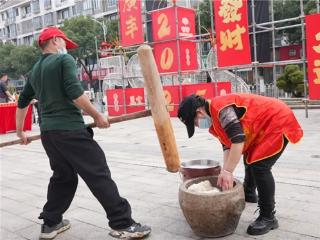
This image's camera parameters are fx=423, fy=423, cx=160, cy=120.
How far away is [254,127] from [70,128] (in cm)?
138

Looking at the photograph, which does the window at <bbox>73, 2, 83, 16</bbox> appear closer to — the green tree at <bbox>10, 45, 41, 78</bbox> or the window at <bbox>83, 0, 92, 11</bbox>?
the window at <bbox>83, 0, 92, 11</bbox>

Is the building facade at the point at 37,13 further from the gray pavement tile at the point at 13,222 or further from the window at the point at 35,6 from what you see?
the gray pavement tile at the point at 13,222

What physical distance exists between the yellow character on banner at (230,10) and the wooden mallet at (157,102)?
811cm

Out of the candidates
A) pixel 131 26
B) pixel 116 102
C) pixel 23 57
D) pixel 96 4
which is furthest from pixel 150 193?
pixel 96 4

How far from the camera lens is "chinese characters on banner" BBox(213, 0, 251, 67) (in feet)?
34.7

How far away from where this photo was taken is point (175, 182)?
4.93 metres

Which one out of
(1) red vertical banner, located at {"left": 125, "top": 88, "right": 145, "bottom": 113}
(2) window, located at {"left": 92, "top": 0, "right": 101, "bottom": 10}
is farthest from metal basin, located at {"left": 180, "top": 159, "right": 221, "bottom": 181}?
(2) window, located at {"left": 92, "top": 0, "right": 101, "bottom": 10}

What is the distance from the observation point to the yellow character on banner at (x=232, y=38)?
10656 millimetres

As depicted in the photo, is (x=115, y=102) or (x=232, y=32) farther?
(x=115, y=102)

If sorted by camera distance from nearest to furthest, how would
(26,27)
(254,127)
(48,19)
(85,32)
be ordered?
(254,127) → (85,32) → (48,19) → (26,27)

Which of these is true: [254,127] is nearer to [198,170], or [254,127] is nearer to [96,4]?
[198,170]

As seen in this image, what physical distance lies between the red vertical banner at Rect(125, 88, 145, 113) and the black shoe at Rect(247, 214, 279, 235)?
10594mm

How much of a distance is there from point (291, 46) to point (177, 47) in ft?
66.3

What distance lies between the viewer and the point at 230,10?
1081cm
